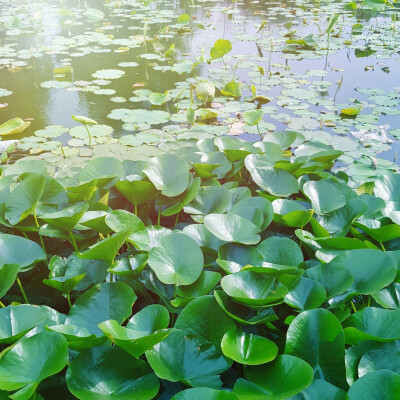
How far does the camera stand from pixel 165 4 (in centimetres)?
719

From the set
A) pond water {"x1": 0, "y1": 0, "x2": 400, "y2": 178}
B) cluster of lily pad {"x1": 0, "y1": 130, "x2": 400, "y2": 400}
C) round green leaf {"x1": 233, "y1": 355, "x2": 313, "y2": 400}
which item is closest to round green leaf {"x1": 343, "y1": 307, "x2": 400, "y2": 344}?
cluster of lily pad {"x1": 0, "y1": 130, "x2": 400, "y2": 400}

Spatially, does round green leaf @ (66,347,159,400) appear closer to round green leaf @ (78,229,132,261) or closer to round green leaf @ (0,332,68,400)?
round green leaf @ (0,332,68,400)

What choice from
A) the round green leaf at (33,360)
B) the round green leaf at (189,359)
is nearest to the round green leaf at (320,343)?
the round green leaf at (189,359)

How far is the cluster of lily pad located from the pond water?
31.9 inches

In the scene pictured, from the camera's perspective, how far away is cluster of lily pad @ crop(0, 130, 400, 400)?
0.58 metres

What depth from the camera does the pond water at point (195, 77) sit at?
2873mm

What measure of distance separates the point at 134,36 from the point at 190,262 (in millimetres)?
4880

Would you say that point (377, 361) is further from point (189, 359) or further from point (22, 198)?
point (22, 198)

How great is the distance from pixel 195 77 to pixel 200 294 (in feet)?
10.5

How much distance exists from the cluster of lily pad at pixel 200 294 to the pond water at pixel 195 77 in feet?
2.66

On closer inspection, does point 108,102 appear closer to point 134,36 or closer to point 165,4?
point 134,36

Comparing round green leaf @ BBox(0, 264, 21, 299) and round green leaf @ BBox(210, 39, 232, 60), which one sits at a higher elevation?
round green leaf @ BBox(0, 264, 21, 299)

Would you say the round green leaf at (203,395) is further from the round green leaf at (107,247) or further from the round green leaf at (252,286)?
the round green leaf at (107,247)

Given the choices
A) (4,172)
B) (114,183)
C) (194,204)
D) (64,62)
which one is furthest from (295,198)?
(64,62)
